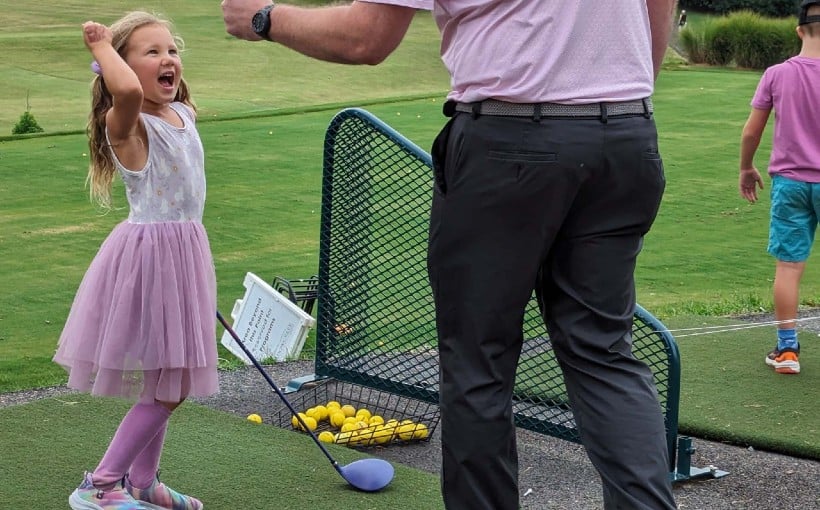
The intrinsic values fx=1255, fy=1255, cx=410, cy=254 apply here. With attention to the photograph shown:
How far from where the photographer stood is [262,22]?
2.69 m

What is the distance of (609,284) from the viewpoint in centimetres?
271

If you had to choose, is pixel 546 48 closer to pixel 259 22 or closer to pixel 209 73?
pixel 259 22

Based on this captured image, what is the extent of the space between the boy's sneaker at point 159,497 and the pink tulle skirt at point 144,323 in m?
0.27

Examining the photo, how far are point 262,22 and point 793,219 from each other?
346cm

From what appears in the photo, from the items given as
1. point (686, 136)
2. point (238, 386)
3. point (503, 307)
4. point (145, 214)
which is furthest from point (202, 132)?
point (503, 307)

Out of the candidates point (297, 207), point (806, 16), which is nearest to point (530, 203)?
point (806, 16)

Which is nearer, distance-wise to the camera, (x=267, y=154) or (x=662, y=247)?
(x=662, y=247)

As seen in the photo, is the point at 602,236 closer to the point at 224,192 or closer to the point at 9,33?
the point at 224,192

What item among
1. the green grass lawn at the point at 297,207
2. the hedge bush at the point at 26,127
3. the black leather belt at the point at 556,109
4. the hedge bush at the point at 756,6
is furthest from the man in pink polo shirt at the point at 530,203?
the hedge bush at the point at 756,6

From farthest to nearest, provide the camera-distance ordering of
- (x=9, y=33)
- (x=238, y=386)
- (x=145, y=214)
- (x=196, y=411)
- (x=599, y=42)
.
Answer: (x=9, y=33)
(x=238, y=386)
(x=196, y=411)
(x=145, y=214)
(x=599, y=42)

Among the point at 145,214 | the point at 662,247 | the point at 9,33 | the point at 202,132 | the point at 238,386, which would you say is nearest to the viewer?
the point at 145,214

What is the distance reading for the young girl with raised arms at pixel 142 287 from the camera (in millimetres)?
3623

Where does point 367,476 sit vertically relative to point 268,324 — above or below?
above

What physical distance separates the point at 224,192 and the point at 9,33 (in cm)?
1690
